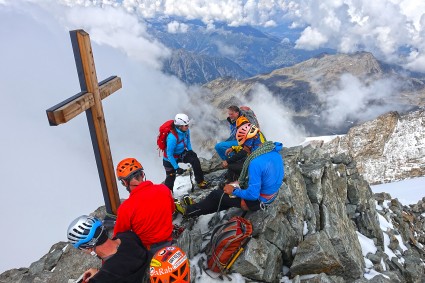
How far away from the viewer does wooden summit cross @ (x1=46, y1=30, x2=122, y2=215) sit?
910cm

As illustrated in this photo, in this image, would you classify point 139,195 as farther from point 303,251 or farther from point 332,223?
point 332,223

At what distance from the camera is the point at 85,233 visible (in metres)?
7.18

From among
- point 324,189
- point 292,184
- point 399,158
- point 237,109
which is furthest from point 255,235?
point 399,158

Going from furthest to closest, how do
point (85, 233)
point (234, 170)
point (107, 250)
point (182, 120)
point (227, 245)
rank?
point (234, 170) < point (182, 120) < point (227, 245) < point (107, 250) < point (85, 233)

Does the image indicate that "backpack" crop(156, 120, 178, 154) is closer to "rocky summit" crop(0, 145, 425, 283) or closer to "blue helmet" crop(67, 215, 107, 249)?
"rocky summit" crop(0, 145, 425, 283)

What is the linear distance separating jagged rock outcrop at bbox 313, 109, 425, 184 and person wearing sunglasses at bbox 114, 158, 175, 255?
112018mm

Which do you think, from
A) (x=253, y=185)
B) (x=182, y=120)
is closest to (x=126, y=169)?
(x=253, y=185)

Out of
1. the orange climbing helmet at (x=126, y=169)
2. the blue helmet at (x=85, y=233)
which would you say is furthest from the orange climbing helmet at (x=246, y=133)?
the blue helmet at (x=85, y=233)

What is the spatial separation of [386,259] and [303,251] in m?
7.01

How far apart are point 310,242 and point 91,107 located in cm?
818

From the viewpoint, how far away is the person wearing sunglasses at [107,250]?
7.12 m

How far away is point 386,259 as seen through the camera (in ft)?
48.5

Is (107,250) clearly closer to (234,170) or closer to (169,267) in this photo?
(169,267)

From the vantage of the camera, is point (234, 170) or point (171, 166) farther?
point (234, 170)
